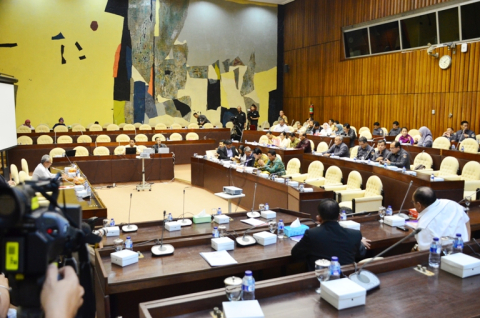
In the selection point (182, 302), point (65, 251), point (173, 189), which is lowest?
point (173, 189)

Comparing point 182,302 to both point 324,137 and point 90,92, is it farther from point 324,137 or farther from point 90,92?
point 90,92

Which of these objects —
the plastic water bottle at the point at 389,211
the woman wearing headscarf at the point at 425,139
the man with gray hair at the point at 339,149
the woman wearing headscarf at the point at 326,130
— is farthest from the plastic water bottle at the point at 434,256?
the woman wearing headscarf at the point at 326,130

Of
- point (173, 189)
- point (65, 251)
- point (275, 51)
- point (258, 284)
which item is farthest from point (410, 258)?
point (275, 51)

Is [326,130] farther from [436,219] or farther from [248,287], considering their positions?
[248,287]

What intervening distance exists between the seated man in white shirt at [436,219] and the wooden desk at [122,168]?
7727 millimetres

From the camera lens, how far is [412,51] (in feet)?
39.3

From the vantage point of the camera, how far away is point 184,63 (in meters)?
16.3

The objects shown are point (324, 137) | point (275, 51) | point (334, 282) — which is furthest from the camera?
point (275, 51)

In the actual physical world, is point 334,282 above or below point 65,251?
below

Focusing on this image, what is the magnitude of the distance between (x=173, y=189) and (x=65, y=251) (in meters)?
8.25

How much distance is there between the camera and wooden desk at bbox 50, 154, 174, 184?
9.83 meters

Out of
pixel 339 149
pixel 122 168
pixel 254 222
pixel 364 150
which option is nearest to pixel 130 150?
pixel 122 168

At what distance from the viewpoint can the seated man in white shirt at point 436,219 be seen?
3377 mm

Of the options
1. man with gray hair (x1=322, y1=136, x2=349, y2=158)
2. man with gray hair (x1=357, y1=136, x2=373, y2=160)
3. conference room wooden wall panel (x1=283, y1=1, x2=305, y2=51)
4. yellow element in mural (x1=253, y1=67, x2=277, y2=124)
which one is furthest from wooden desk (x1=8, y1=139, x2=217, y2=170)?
conference room wooden wall panel (x1=283, y1=1, x2=305, y2=51)
